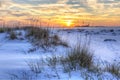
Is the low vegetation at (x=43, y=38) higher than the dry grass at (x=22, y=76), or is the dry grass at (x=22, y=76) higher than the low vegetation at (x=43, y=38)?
the dry grass at (x=22, y=76)

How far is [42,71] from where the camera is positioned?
18.7 feet

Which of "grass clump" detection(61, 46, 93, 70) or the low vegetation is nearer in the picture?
"grass clump" detection(61, 46, 93, 70)

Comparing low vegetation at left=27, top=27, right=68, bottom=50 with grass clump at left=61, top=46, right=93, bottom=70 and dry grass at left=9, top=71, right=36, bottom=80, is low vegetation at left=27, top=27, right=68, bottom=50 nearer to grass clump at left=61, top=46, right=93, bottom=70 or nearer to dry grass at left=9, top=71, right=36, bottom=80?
grass clump at left=61, top=46, right=93, bottom=70

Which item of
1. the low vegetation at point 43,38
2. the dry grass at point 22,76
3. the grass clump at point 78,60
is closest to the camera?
the dry grass at point 22,76

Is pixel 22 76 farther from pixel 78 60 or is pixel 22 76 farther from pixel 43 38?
pixel 43 38

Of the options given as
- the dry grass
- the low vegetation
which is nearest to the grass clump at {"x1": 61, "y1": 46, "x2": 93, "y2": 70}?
the dry grass

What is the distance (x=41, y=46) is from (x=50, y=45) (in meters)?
0.41

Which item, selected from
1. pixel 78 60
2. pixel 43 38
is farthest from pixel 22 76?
pixel 43 38

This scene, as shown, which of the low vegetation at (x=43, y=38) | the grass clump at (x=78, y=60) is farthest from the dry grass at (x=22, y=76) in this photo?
the low vegetation at (x=43, y=38)

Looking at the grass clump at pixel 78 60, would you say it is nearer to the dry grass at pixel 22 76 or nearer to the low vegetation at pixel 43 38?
the dry grass at pixel 22 76

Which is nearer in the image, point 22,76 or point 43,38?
point 22,76

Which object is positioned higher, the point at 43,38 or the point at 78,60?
the point at 78,60

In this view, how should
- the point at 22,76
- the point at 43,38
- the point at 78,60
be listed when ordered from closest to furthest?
the point at 22,76 < the point at 78,60 < the point at 43,38

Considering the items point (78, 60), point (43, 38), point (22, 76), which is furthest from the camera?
point (43, 38)
